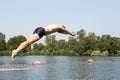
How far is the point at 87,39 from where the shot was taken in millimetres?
177250

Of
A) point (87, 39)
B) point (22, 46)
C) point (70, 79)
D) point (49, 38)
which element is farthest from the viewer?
point (49, 38)

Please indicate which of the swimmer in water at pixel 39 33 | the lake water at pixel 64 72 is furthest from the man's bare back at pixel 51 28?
the lake water at pixel 64 72

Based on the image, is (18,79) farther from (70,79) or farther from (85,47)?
(85,47)

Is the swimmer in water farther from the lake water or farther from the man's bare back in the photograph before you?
the lake water

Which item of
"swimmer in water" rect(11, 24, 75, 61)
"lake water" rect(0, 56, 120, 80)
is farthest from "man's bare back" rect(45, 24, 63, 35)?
"lake water" rect(0, 56, 120, 80)

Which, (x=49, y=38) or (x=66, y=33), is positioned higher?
(x=49, y=38)

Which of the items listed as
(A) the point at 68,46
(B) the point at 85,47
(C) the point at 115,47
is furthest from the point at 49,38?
(C) the point at 115,47

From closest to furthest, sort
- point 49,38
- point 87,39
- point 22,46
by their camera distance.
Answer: point 22,46 < point 87,39 < point 49,38

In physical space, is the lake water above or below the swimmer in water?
below

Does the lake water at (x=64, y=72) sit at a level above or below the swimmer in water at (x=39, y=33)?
below

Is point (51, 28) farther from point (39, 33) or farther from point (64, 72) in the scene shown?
point (64, 72)

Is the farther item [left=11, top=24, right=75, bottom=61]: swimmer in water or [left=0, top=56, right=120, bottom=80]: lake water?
[left=0, top=56, right=120, bottom=80]: lake water

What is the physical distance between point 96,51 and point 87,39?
27.9 feet

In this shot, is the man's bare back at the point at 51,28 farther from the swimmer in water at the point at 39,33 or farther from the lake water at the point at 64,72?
the lake water at the point at 64,72
